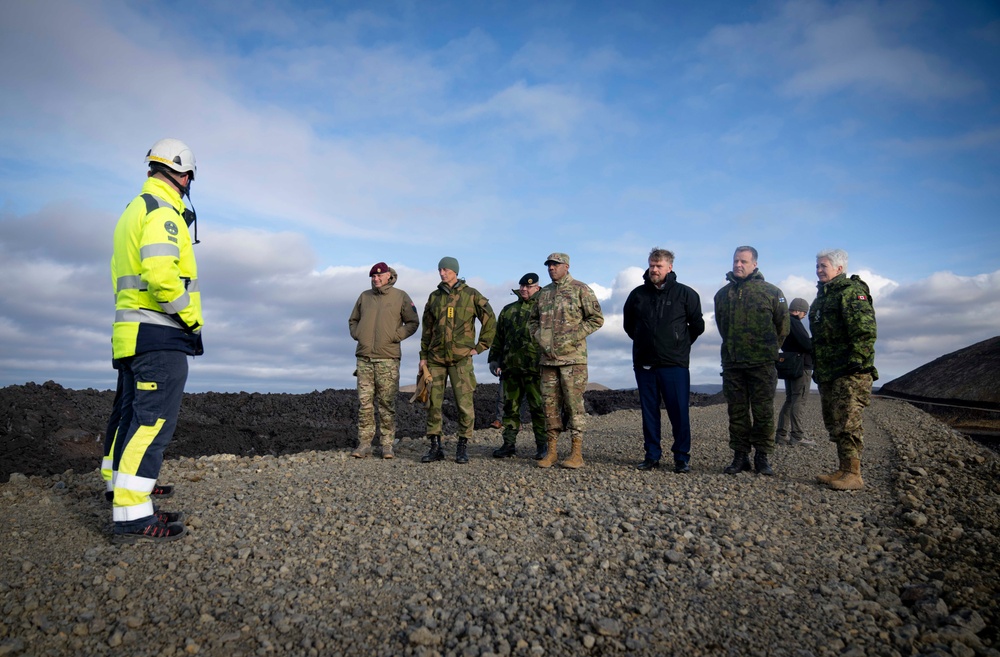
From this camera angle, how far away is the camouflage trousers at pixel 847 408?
5781 mm

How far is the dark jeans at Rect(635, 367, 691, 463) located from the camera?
21.6ft

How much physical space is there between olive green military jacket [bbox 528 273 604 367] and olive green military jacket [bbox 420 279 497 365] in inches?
33.2

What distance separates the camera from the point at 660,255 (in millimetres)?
6629

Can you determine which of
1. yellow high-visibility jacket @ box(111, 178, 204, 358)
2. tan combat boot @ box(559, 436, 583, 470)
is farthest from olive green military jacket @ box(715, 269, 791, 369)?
yellow high-visibility jacket @ box(111, 178, 204, 358)

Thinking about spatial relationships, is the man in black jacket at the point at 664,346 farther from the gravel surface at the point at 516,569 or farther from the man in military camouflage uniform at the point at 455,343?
the man in military camouflage uniform at the point at 455,343

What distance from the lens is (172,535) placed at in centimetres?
→ 434

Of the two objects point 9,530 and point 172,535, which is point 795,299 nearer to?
point 172,535

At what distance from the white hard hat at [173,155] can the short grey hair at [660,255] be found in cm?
462

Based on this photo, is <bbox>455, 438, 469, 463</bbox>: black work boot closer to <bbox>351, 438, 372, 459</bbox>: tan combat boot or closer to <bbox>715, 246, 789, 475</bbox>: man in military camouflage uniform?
<bbox>351, 438, 372, 459</bbox>: tan combat boot

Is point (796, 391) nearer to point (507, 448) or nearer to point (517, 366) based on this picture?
point (517, 366)

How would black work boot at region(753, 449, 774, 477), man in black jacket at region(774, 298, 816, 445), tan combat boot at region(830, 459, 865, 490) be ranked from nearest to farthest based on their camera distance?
tan combat boot at region(830, 459, 865, 490), black work boot at region(753, 449, 774, 477), man in black jacket at region(774, 298, 816, 445)

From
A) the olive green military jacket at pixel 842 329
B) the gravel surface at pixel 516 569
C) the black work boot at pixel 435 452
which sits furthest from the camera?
the black work boot at pixel 435 452

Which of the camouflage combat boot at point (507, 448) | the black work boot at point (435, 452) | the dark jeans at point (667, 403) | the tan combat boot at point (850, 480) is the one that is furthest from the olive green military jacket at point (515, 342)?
the tan combat boot at point (850, 480)

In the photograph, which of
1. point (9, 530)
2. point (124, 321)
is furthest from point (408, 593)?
point (9, 530)
